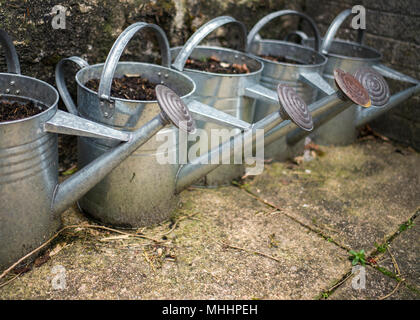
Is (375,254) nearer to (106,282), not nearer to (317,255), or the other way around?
(317,255)

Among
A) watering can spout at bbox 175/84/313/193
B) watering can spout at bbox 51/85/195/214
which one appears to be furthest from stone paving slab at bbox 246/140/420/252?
watering can spout at bbox 51/85/195/214

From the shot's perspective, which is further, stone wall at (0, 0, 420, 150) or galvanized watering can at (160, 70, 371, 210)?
stone wall at (0, 0, 420, 150)

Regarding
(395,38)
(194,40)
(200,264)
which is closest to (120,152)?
(200,264)

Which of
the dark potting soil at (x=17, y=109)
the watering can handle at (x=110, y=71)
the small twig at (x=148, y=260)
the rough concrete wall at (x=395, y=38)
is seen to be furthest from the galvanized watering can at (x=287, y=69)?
the dark potting soil at (x=17, y=109)

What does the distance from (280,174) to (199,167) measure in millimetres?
661

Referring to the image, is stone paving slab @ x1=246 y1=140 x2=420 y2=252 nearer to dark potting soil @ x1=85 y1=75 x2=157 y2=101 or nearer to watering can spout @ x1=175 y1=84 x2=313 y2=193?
watering can spout @ x1=175 y1=84 x2=313 y2=193

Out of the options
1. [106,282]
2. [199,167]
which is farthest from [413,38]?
[106,282]

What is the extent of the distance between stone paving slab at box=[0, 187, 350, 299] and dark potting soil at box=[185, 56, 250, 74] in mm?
640

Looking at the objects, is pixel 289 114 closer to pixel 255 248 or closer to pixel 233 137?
pixel 233 137

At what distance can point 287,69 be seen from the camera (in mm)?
2053

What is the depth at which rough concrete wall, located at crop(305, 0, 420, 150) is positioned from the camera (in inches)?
94.7

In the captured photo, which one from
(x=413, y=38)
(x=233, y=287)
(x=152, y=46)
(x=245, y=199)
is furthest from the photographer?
(x=413, y=38)

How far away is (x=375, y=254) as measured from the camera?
1.66 m

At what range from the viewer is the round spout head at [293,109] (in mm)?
1444
